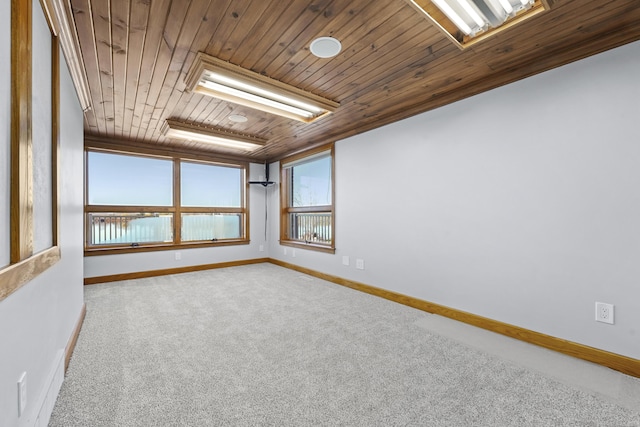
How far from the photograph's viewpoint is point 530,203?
7.50 feet

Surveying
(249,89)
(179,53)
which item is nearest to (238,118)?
(249,89)

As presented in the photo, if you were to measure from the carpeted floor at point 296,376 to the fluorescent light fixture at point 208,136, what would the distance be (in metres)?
2.21

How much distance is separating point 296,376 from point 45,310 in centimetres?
138

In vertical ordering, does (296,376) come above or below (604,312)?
below

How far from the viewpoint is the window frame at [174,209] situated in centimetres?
421

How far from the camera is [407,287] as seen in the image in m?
3.21

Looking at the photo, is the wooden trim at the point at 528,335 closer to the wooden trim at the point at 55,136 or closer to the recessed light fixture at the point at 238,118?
the recessed light fixture at the point at 238,118

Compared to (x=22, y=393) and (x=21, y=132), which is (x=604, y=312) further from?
(x=21, y=132)

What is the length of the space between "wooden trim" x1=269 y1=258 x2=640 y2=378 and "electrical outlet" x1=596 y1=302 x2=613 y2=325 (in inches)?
8.2

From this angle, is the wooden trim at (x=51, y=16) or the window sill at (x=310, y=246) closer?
the wooden trim at (x=51, y=16)

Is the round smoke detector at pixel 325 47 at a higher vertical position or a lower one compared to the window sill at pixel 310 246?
higher

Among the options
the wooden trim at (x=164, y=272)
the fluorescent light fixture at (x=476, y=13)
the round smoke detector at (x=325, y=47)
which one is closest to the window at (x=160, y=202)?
the wooden trim at (x=164, y=272)

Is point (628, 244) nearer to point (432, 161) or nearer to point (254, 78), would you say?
point (432, 161)

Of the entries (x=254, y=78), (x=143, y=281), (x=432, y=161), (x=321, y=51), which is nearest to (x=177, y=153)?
(x=143, y=281)
